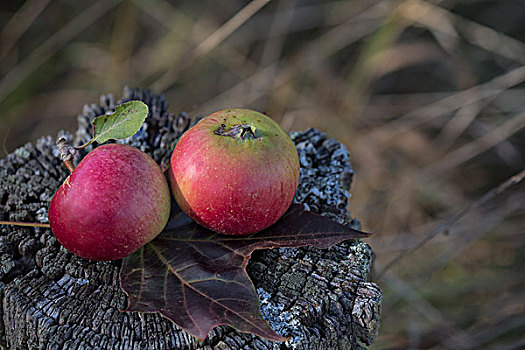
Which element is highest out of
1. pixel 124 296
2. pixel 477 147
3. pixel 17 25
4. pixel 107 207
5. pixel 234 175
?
pixel 477 147

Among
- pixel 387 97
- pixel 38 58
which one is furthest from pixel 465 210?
pixel 38 58

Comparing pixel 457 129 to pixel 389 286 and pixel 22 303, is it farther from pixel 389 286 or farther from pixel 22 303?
pixel 22 303

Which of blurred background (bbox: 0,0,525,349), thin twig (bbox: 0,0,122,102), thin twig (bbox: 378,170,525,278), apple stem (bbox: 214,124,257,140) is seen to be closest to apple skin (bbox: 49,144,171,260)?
apple stem (bbox: 214,124,257,140)

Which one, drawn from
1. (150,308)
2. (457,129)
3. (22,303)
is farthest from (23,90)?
(457,129)

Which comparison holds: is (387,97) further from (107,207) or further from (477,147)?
(107,207)

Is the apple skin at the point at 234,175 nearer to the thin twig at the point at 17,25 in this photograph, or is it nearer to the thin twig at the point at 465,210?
the thin twig at the point at 465,210

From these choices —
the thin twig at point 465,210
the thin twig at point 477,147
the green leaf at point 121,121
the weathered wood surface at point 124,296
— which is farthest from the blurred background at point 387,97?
the green leaf at point 121,121
